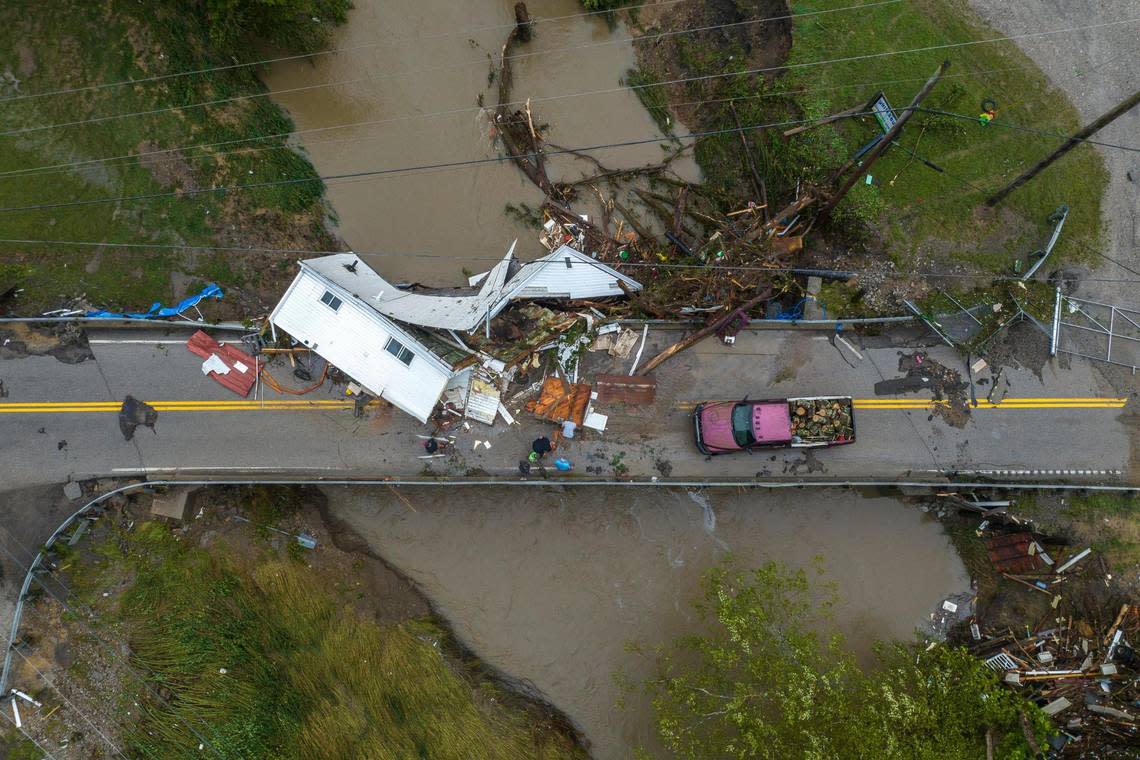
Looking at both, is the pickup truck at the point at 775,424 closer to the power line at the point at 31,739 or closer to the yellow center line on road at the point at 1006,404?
the yellow center line on road at the point at 1006,404

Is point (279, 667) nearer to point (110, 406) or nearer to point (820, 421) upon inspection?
point (110, 406)

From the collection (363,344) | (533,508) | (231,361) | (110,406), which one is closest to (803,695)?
(533,508)

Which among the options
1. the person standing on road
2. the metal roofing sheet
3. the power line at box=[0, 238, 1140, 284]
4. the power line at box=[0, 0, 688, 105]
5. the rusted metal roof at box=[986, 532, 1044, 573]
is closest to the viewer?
the person standing on road

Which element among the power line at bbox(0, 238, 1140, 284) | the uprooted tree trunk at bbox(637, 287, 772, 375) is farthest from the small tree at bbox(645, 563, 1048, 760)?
the power line at bbox(0, 238, 1140, 284)

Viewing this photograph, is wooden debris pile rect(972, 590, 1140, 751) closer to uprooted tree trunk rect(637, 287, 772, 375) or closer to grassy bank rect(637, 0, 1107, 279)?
grassy bank rect(637, 0, 1107, 279)

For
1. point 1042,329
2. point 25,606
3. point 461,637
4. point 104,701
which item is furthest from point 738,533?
point 25,606

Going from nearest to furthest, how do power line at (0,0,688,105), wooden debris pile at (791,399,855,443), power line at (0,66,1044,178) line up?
wooden debris pile at (791,399,855,443), power line at (0,66,1044,178), power line at (0,0,688,105)
